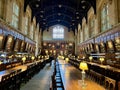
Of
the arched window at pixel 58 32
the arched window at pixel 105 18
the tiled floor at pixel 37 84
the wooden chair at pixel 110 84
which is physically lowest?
the tiled floor at pixel 37 84

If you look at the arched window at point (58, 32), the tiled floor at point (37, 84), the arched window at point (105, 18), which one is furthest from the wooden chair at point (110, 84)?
the arched window at point (58, 32)

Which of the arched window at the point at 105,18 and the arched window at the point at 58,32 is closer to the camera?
the arched window at the point at 105,18

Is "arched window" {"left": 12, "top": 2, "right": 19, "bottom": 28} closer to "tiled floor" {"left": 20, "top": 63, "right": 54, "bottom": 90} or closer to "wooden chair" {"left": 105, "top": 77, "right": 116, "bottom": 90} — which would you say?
"tiled floor" {"left": 20, "top": 63, "right": 54, "bottom": 90}

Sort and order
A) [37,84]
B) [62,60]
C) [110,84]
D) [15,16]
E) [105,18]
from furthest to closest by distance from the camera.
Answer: [62,60] → [15,16] → [105,18] → [37,84] → [110,84]

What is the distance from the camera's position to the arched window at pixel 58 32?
41463mm

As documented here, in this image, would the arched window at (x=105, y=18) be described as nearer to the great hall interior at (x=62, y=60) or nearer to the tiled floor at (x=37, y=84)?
the great hall interior at (x=62, y=60)

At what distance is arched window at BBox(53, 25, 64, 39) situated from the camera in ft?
136

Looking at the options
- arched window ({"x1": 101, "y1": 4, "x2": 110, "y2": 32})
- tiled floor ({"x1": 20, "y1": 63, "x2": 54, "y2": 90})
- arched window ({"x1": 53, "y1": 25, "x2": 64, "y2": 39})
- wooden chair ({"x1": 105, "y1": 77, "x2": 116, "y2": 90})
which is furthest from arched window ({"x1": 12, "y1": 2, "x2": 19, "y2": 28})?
arched window ({"x1": 53, "y1": 25, "x2": 64, "y2": 39})

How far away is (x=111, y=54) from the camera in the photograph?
1391 cm

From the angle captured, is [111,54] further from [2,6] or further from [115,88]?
[115,88]

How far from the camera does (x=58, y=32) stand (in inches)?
1636

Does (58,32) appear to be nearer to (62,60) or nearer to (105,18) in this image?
(62,60)

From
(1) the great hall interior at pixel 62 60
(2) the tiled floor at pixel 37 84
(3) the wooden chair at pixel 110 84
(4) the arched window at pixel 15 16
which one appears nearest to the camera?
(3) the wooden chair at pixel 110 84

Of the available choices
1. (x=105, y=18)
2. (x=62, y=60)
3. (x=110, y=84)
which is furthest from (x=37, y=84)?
(x=62, y=60)
